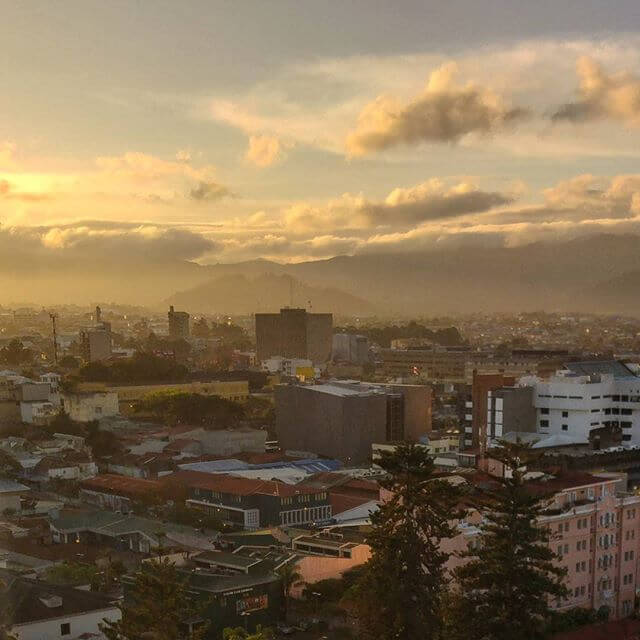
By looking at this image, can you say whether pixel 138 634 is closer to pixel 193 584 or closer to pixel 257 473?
pixel 193 584

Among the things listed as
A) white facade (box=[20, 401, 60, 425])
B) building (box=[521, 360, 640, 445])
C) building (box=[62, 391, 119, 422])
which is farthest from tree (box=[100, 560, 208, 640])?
white facade (box=[20, 401, 60, 425])

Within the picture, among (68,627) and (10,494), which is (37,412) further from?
(68,627)

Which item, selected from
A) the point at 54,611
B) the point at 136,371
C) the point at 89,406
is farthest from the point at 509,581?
the point at 136,371

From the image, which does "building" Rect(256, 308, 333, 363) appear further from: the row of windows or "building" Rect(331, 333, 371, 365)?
the row of windows

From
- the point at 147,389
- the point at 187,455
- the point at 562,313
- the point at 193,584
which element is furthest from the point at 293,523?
the point at 562,313

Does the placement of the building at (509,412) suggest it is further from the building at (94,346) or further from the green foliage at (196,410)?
the building at (94,346)

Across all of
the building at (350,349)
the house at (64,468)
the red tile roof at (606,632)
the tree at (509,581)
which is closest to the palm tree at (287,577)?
the red tile roof at (606,632)
